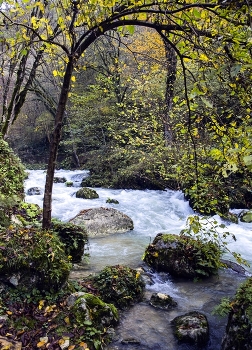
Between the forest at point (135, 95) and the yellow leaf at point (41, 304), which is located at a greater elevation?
the forest at point (135, 95)

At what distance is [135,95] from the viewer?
487 inches

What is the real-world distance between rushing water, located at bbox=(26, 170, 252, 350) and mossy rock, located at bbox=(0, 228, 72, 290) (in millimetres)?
1265

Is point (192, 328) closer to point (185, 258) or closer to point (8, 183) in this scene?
point (185, 258)

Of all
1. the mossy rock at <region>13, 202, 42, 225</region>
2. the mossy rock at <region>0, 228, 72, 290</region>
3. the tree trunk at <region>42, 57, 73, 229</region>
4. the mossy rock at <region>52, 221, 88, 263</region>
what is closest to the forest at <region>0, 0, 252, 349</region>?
the tree trunk at <region>42, 57, 73, 229</region>

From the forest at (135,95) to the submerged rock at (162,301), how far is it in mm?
1841

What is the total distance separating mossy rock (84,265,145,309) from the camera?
16.8ft

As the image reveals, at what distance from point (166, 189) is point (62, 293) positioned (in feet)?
39.0

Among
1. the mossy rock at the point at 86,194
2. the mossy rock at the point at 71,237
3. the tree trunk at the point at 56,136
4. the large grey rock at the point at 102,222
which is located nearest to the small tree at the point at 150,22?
the tree trunk at the point at 56,136

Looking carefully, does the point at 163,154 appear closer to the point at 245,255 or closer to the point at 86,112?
the point at 245,255

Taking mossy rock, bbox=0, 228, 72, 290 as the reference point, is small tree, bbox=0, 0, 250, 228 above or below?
above

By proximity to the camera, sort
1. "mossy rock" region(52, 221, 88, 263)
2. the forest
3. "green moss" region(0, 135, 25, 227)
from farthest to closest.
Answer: "mossy rock" region(52, 221, 88, 263)
"green moss" region(0, 135, 25, 227)
the forest

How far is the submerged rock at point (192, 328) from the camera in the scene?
436cm

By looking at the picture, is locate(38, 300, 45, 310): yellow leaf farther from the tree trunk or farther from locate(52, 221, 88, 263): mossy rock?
locate(52, 221, 88, 263): mossy rock

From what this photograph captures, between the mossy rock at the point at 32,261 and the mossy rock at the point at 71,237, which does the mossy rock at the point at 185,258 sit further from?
the mossy rock at the point at 32,261
